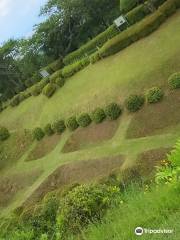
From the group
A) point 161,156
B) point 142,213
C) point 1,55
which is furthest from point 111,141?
point 1,55

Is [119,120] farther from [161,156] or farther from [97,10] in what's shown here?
[97,10]

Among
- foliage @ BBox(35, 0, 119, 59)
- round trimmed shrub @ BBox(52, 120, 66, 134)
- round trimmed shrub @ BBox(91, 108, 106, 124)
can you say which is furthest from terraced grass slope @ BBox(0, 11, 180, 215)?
foliage @ BBox(35, 0, 119, 59)

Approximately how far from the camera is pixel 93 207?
483 inches

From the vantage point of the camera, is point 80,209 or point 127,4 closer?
point 80,209

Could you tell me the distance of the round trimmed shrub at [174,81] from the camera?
83.3ft

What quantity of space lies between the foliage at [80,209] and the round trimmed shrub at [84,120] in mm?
17575

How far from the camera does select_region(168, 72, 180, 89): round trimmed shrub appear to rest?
83.3 ft

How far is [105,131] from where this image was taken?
2853 cm

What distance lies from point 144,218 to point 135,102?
58.7ft

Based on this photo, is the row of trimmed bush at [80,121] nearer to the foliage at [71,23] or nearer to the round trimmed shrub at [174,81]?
the round trimmed shrub at [174,81]

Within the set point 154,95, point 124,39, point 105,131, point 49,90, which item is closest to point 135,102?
point 154,95

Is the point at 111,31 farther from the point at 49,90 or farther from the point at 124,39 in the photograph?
the point at 49,90

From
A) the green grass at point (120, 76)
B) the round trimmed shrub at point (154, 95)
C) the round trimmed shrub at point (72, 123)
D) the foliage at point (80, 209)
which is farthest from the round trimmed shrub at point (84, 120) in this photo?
the foliage at point (80, 209)

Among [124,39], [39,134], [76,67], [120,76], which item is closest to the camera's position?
[120,76]
